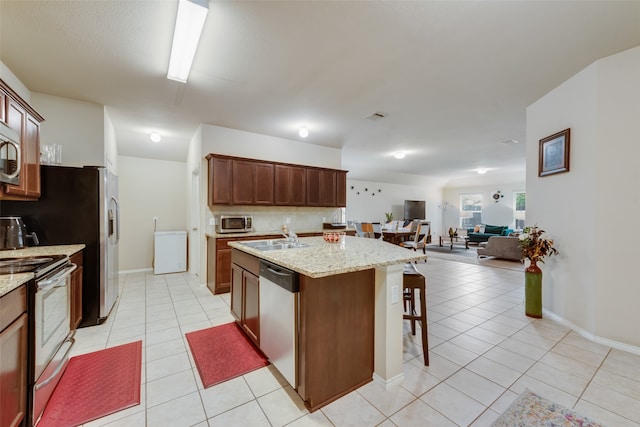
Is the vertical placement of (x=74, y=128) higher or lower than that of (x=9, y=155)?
higher

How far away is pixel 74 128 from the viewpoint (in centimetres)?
329

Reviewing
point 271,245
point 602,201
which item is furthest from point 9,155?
point 602,201

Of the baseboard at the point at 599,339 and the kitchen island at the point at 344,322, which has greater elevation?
the kitchen island at the point at 344,322

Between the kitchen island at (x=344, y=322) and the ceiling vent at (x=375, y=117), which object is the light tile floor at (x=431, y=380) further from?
the ceiling vent at (x=375, y=117)

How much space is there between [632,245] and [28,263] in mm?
4919

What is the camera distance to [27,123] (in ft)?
7.66

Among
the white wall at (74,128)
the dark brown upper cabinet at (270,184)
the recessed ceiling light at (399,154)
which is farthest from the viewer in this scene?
the recessed ceiling light at (399,154)

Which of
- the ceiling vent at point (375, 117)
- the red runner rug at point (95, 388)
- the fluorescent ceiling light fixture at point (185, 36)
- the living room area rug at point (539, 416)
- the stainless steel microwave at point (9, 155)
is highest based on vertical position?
the ceiling vent at point (375, 117)

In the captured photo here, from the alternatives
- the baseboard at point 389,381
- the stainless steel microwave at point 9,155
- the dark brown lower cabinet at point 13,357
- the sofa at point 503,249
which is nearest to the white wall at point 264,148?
the stainless steel microwave at point 9,155

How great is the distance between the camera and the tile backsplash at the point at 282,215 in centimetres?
450

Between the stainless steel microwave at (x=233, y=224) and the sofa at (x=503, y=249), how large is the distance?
630 cm

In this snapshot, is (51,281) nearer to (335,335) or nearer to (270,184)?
(335,335)

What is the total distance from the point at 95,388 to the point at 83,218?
6.07ft

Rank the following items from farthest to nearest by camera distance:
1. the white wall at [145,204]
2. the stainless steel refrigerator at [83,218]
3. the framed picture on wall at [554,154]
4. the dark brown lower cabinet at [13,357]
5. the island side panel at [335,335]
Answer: the white wall at [145,204], the framed picture on wall at [554,154], the stainless steel refrigerator at [83,218], the island side panel at [335,335], the dark brown lower cabinet at [13,357]
